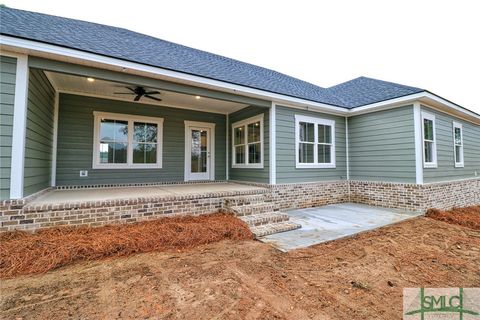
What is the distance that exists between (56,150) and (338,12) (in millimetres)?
11429

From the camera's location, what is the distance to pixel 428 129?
6.54 metres

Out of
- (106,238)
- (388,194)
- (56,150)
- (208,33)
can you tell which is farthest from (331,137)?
(208,33)

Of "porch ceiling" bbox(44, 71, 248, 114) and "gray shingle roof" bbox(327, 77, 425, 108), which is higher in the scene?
"gray shingle roof" bbox(327, 77, 425, 108)

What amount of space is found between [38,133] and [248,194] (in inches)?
183

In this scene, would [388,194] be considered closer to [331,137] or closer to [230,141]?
[331,137]

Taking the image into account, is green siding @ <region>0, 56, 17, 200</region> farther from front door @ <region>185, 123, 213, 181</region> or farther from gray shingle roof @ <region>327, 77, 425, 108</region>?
gray shingle roof @ <region>327, 77, 425, 108</region>

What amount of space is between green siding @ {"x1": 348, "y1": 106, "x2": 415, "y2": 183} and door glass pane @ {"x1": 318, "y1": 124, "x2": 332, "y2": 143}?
910 millimetres

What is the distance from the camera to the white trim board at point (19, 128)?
11.1 feet

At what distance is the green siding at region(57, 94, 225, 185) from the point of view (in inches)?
224

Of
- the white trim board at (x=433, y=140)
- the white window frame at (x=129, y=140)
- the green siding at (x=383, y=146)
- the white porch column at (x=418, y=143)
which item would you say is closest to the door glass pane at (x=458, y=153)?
the white trim board at (x=433, y=140)

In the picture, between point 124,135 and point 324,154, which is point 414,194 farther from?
point 124,135

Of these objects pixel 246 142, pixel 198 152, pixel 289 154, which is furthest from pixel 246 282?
pixel 198 152

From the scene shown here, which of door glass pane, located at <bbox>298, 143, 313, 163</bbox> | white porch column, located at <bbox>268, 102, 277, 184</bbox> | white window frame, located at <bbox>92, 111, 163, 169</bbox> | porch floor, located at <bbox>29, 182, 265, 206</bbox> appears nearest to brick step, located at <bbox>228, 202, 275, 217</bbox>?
porch floor, located at <bbox>29, 182, 265, 206</bbox>

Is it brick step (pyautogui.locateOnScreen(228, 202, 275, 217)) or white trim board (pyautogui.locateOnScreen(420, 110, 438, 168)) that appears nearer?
brick step (pyautogui.locateOnScreen(228, 202, 275, 217))
